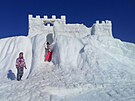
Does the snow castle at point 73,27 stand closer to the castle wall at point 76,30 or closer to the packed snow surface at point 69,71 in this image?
the castle wall at point 76,30

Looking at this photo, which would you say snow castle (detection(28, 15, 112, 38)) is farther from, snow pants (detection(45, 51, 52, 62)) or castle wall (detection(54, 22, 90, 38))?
snow pants (detection(45, 51, 52, 62))

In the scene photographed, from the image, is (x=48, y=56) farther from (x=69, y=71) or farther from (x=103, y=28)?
(x=103, y=28)

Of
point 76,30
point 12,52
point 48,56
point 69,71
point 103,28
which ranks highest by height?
point 103,28

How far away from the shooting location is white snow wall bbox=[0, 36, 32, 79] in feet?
59.7

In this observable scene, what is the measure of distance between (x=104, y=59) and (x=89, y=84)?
11.8 ft

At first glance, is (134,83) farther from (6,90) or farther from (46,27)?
(46,27)

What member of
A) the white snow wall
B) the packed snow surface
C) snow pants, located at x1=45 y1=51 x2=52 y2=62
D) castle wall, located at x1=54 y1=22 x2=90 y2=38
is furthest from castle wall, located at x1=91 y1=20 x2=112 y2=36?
snow pants, located at x1=45 y1=51 x2=52 y2=62

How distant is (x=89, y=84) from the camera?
13148mm

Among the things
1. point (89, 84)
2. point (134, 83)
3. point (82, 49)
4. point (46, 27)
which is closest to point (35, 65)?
point (82, 49)

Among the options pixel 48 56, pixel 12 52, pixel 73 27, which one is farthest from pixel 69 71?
pixel 73 27

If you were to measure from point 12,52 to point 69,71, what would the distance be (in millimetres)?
6214

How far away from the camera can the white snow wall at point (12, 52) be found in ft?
59.7

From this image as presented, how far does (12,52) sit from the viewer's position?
2030 centimetres

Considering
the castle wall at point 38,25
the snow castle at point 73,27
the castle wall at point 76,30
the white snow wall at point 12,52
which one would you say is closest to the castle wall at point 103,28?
the snow castle at point 73,27
